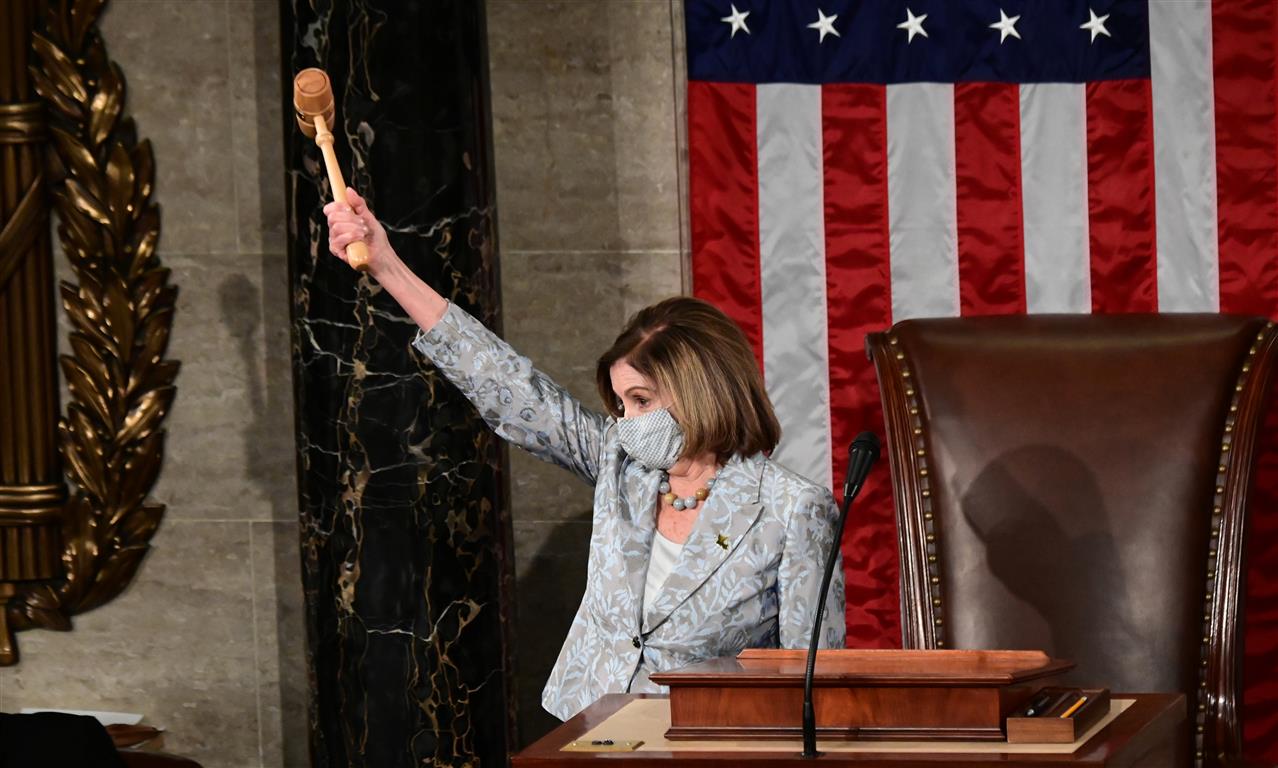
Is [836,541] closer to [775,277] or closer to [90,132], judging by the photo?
[775,277]

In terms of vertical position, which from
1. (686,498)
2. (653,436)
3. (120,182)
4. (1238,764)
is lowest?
(1238,764)

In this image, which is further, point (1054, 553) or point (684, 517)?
point (1054, 553)

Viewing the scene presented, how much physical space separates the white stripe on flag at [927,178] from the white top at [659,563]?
1597 millimetres

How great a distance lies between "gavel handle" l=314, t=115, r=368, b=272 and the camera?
108 inches

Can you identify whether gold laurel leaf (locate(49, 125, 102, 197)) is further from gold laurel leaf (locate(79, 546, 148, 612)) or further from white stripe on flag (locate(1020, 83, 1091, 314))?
white stripe on flag (locate(1020, 83, 1091, 314))

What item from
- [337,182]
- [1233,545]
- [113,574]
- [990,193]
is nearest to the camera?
[337,182]

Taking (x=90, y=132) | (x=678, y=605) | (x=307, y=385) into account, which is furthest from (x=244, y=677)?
(x=678, y=605)

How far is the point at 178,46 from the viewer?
14.6 feet

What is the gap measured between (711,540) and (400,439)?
1157 mm

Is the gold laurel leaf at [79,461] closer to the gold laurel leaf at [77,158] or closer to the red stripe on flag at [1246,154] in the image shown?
the gold laurel leaf at [77,158]

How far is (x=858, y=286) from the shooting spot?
4.29 m

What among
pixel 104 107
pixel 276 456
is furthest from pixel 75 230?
pixel 276 456

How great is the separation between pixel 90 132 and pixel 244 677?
151 centimetres

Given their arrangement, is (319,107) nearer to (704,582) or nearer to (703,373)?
(703,373)
